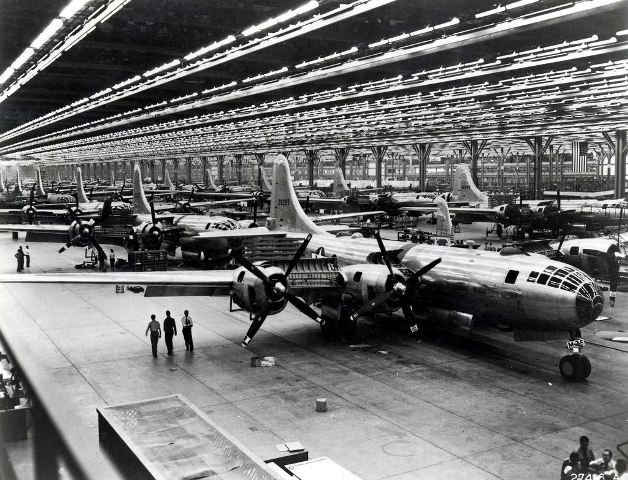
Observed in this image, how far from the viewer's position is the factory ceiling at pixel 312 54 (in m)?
18.8

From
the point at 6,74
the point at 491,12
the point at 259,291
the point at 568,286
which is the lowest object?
the point at 259,291

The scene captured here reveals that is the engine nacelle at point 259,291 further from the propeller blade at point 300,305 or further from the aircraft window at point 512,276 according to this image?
the aircraft window at point 512,276

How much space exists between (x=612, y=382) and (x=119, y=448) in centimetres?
1480

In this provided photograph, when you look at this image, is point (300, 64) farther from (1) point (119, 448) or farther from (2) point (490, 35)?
(1) point (119, 448)

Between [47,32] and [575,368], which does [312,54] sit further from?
[575,368]

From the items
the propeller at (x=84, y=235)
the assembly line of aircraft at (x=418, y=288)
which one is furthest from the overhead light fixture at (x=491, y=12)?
the propeller at (x=84, y=235)

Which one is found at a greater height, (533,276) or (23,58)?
(23,58)

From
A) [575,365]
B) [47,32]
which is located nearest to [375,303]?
[575,365]

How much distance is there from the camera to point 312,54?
83.0 feet

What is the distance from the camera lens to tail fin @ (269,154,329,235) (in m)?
33.1

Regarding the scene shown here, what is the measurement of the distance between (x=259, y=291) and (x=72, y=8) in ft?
34.8

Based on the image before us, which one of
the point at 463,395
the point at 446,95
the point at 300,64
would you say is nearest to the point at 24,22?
the point at 300,64

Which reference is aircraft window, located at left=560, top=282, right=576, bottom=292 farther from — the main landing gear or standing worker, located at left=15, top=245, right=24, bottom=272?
standing worker, located at left=15, top=245, right=24, bottom=272

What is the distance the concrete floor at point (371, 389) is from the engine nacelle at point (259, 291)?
189 centimetres
